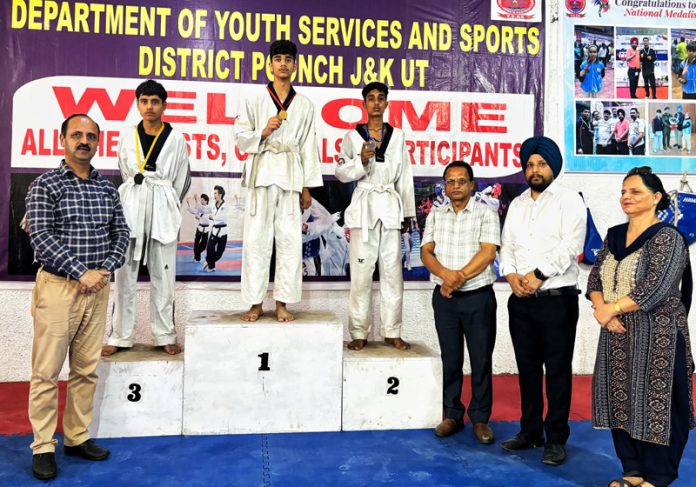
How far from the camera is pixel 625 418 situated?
99.3 inches

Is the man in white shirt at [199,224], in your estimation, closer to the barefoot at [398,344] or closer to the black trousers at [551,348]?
the barefoot at [398,344]

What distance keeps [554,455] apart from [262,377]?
1.58 metres

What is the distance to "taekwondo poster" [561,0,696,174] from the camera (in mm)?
4797

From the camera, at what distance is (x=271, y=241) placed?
358cm

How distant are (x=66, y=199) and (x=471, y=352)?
222 centimetres

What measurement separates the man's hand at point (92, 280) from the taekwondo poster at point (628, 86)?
12.0ft

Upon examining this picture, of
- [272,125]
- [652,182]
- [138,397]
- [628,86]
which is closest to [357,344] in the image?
[138,397]

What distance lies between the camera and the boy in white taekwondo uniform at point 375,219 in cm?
367

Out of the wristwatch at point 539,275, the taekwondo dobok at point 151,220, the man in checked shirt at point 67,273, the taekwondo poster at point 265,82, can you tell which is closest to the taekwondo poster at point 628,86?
the taekwondo poster at point 265,82

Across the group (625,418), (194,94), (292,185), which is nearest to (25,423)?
(292,185)

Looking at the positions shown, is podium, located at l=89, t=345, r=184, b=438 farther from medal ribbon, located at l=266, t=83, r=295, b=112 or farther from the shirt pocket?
medal ribbon, located at l=266, t=83, r=295, b=112

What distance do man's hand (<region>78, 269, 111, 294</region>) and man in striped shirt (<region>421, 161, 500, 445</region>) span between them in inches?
68.4

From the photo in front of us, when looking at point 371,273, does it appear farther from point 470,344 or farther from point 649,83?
point 649,83

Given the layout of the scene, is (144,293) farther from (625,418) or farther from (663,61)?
(663,61)
